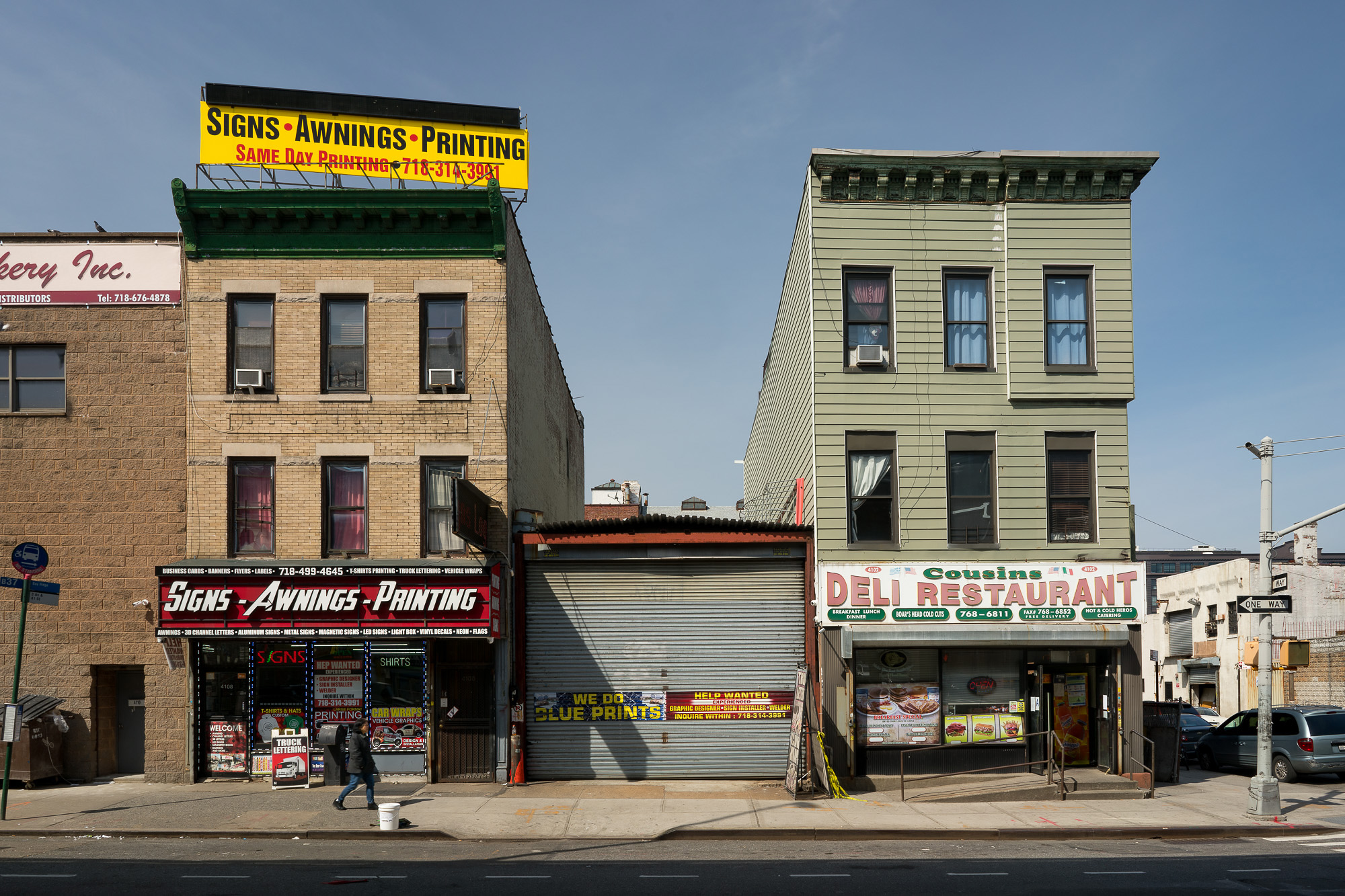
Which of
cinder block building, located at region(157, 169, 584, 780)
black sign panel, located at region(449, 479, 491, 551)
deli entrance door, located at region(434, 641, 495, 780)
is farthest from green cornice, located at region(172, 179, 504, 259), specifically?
deli entrance door, located at region(434, 641, 495, 780)

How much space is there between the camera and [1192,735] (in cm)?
2412

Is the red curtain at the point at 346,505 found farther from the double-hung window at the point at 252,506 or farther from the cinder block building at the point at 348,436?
the double-hung window at the point at 252,506

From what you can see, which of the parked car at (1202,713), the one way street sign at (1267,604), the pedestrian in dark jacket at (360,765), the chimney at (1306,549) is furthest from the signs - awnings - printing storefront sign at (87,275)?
the chimney at (1306,549)

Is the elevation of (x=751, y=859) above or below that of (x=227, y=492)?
below

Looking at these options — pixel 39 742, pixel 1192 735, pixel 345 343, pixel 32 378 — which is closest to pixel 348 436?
pixel 345 343

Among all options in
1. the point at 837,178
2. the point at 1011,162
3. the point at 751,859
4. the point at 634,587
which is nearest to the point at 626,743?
the point at 634,587

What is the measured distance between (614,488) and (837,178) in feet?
129

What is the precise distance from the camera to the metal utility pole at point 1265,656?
52.1ft

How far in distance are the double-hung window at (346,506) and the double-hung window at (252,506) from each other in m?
1.07

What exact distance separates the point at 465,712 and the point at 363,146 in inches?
496

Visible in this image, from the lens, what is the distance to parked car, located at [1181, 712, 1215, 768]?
76.5ft

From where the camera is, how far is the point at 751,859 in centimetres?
1309

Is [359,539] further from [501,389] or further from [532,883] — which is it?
[532,883]

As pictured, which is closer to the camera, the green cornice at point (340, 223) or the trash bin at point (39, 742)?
the trash bin at point (39, 742)
